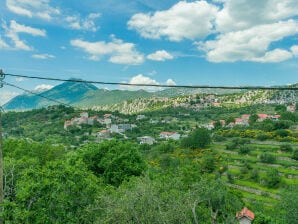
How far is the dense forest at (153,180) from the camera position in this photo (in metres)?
13.4

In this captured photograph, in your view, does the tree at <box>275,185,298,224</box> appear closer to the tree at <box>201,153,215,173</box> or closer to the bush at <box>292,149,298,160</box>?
the bush at <box>292,149,298,160</box>

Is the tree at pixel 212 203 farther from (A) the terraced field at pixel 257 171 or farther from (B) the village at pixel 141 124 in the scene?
(B) the village at pixel 141 124

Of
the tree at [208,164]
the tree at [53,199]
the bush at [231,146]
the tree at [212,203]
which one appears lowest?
the tree at [208,164]

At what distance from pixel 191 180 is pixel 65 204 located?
18469mm

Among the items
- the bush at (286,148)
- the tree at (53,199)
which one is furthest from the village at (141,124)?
the tree at (53,199)

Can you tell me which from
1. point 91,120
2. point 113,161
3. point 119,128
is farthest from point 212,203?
point 91,120

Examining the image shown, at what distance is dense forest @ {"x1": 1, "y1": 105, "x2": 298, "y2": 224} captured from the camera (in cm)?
1343

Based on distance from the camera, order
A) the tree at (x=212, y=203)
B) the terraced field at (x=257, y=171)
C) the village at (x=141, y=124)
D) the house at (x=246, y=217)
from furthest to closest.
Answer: the village at (x=141, y=124), the terraced field at (x=257, y=171), the house at (x=246, y=217), the tree at (x=212, y=203)

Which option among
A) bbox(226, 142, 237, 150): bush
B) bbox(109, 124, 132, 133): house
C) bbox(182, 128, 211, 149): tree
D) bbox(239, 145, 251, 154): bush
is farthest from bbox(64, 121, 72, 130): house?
bbox(239, 145, 251, 154): bush

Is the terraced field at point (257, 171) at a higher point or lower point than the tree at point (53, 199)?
lower

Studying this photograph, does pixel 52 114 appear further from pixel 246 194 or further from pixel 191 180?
pixel 191 180

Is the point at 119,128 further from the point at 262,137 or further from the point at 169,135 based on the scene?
the point at 262,137

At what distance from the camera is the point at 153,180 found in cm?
1953

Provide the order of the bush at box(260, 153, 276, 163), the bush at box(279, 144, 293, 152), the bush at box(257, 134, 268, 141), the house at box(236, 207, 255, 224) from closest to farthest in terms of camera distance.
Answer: the house at box(236, 207, 255, 224) → the bush at box(260, 153, 276, 163) → the bush at box(279, 144, 293, 152) → the bush at box(257, 134, 268, 141)
